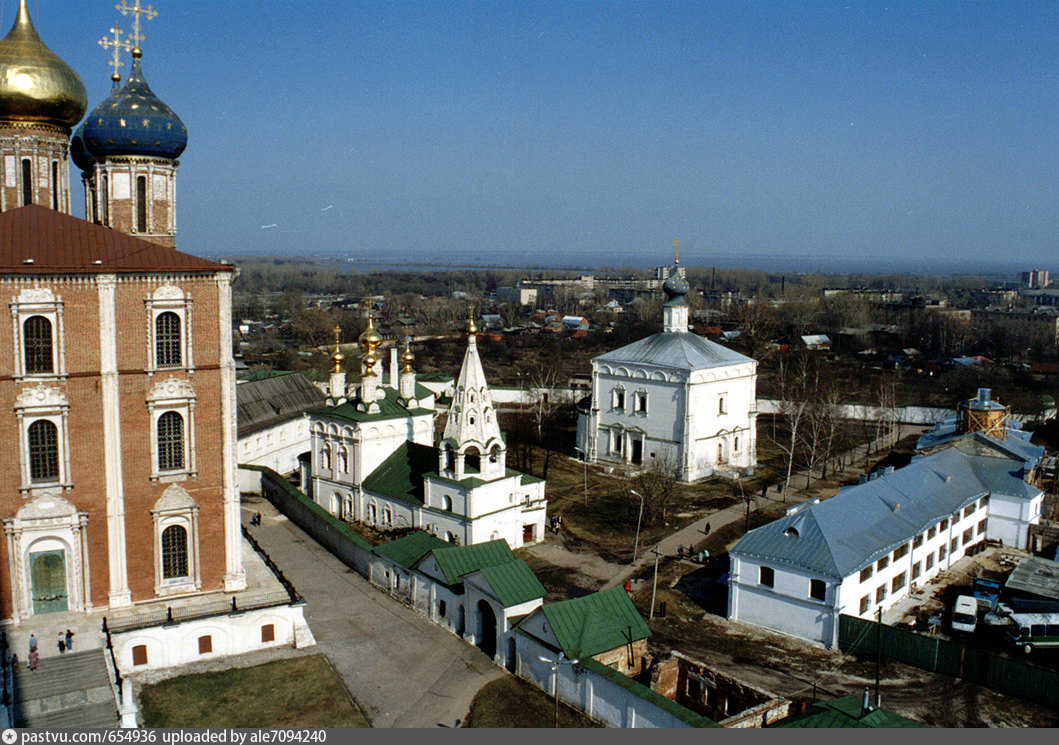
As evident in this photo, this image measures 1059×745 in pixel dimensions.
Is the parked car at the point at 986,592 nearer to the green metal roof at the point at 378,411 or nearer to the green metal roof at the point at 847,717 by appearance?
the green metal roof at the point at 847,717

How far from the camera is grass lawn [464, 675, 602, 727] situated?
1573 centimetres

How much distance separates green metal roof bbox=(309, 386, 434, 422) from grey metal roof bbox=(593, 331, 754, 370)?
10557mm

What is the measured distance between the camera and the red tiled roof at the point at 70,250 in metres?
17.1

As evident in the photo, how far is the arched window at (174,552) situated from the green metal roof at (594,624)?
7900 millimetres

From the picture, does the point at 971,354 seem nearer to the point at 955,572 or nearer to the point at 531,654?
the point at 955,572

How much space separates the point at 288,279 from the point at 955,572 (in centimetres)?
17851

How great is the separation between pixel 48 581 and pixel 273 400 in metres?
19.0

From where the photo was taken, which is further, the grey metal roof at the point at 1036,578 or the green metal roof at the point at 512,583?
the grey metal roof at the point at 1036,578

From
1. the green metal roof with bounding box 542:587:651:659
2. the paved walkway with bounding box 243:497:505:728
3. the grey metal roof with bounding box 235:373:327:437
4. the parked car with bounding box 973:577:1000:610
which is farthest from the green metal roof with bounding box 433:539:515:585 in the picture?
the grey metal roof with bounding box 235:373:327:437

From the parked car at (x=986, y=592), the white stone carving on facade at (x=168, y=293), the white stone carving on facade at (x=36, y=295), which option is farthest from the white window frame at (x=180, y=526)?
the parked car at (x=986, y=592)

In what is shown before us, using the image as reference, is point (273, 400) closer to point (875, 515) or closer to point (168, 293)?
point (168, 293)

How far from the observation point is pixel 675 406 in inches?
1375

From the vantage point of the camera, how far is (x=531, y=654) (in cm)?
1727

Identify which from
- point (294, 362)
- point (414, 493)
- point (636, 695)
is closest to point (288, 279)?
point (294, 362)
